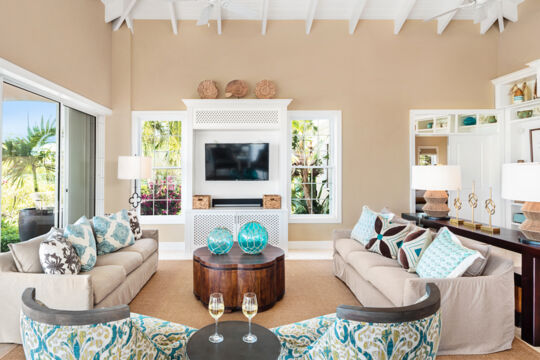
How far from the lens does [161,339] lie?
1629 millimetres

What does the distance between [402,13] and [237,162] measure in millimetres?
3585

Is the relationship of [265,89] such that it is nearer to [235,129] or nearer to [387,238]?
[235,129]

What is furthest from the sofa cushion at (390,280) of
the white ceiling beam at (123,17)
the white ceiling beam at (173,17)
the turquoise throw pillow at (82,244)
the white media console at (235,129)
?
the white ceiling beam at (123,17)

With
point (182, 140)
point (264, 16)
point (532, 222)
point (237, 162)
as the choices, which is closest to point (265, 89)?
point (264, 16)

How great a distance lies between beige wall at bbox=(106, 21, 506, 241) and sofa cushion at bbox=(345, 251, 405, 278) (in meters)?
2.14

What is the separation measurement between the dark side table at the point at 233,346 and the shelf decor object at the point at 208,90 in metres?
4.08

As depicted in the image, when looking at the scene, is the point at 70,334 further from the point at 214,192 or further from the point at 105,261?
the point at 214,192

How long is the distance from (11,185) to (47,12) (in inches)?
79.8

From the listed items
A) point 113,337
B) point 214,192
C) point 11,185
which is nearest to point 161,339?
point 113,337

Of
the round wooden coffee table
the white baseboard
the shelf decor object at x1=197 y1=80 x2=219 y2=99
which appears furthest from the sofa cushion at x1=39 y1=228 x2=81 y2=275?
the white baseboard

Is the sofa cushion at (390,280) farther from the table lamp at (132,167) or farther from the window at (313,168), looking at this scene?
the table lamp at (132,167)

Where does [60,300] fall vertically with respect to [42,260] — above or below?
below

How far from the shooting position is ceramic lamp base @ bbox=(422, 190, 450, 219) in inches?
152

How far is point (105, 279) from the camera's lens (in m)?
2.54
